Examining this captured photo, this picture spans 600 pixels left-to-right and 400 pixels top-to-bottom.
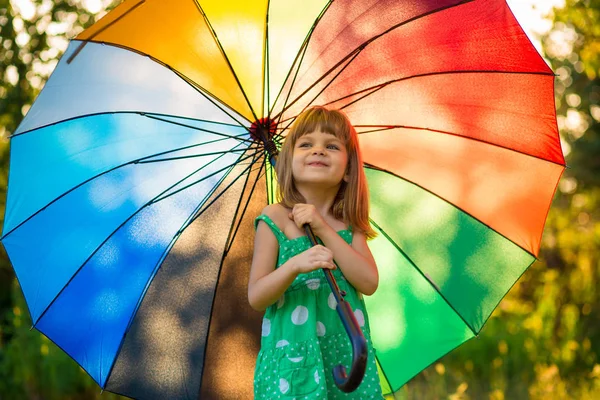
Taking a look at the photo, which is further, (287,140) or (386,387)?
(386,387)

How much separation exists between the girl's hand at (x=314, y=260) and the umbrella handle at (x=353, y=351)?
0.07 meters

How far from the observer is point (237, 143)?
3182mm

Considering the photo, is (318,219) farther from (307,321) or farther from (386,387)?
(386,387)

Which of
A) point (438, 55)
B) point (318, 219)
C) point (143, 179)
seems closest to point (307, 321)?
point (318, 219)

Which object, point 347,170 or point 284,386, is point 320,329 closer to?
point 284,386

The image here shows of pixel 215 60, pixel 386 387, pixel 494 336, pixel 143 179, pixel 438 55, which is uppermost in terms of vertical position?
pixel 215 60

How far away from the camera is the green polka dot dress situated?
2627 mm

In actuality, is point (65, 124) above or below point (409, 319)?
above

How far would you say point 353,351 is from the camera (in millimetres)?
2346

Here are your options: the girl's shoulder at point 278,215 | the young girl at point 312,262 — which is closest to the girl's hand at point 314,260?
the young girl at point 312,262

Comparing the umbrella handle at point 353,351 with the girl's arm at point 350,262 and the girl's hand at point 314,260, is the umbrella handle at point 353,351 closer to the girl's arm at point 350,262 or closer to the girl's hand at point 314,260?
the girl's hand at point 314,260

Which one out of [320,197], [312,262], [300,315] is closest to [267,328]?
[300,315]

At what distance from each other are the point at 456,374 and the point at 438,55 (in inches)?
154

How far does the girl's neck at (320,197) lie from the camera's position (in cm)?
297
